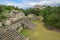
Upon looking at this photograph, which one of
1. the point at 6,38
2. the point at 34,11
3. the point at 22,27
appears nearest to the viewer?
the point at 6,38

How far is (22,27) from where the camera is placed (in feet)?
44.1

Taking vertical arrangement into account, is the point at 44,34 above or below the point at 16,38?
below

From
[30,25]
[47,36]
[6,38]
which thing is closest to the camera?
[6,38]

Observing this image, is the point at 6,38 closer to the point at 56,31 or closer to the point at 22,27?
the point at 22,27

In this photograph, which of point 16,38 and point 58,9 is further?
point 58,9

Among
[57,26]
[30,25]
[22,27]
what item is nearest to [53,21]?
[57,26]

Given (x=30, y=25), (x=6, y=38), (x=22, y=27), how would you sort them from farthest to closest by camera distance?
(x=30, y=25) → (x=22, y=27) → (x=6, y=38)

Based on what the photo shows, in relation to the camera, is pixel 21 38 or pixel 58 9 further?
pixel 58 9

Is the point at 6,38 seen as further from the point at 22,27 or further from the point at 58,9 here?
the point at 58,9

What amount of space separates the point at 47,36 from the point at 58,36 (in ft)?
2.99

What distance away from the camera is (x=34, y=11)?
26.2 metres

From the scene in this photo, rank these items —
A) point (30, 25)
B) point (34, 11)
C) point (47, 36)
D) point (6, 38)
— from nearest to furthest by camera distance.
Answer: point (6, 38), point (47, 36), point (30, 25), point (34, 11)

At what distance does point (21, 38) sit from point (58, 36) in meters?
3.92

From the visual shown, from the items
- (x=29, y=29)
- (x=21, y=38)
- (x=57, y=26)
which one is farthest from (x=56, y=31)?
(x=21, y=38)
